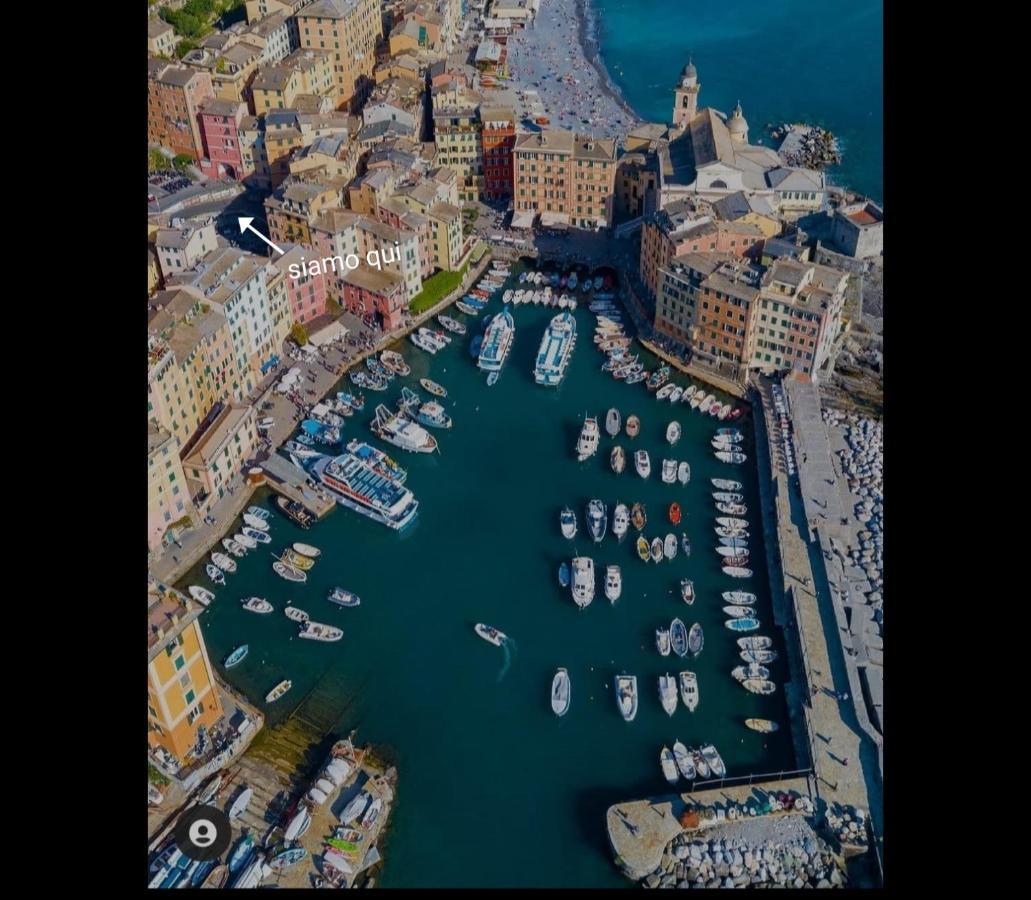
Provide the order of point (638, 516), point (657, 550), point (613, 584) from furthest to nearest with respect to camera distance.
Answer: point (638, 516) < point (657, 550) < point (613, 584)

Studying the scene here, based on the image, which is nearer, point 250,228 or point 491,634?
point 491,634

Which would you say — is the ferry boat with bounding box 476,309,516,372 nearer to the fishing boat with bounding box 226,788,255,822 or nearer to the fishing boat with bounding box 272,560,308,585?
the fishing boat with bounding box 272,560,308,585

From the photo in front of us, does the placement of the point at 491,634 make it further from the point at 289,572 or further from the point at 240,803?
the point at 240,803

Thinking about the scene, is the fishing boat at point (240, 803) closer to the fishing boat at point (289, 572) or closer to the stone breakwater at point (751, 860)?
the fishing boat at point (289, 572)

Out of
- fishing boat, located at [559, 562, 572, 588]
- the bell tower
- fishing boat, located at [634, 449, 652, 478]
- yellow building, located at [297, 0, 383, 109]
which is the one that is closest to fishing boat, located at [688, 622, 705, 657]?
fishing boat, located at [559, 562, 572, 588]

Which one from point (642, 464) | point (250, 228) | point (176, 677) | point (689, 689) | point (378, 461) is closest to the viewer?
point (176, 677)

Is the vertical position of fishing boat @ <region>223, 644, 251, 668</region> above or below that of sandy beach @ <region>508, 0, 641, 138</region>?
below

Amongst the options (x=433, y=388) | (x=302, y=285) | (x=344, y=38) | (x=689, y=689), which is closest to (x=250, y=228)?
(x=302, y=285)
